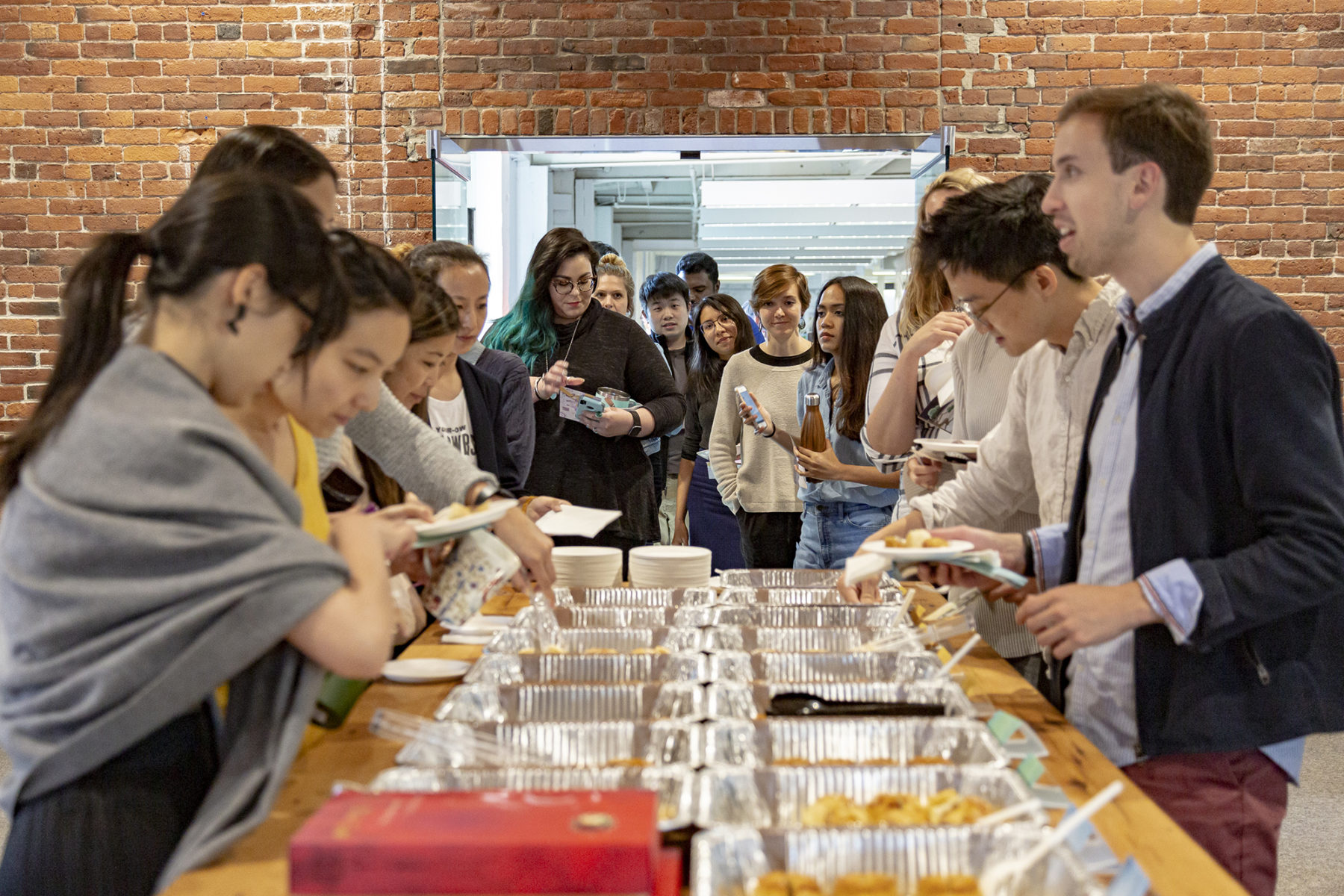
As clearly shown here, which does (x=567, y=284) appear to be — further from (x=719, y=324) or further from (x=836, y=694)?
(x=836, y=694)

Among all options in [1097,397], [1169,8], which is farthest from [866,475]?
[1169,8]

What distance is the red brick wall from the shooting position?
5.05 metres

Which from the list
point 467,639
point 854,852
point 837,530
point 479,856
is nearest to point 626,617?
point 467,639

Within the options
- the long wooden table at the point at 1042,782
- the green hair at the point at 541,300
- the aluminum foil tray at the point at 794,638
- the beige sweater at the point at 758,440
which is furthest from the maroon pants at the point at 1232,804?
the green hair at the point at 541,300

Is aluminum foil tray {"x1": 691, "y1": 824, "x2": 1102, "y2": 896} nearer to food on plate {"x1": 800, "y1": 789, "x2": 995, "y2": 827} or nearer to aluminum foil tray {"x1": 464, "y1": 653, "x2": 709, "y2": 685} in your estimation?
food on plate {"x1": 800, "y1": 789, "x2": 995, "y2": 827}

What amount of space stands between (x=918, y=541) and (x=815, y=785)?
0.55 metres

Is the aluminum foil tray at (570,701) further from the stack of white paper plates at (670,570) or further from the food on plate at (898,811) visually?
the stack of white paper plates at (670,570)

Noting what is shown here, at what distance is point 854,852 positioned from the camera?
1115 millimetres

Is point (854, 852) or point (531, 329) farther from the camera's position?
point (531, 329)

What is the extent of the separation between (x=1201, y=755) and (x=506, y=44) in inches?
176

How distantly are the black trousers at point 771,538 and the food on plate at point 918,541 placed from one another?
2356mm

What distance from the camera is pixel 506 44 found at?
511cm

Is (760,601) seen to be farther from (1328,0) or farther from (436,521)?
(1328,0)

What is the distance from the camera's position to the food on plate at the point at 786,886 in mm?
1090
